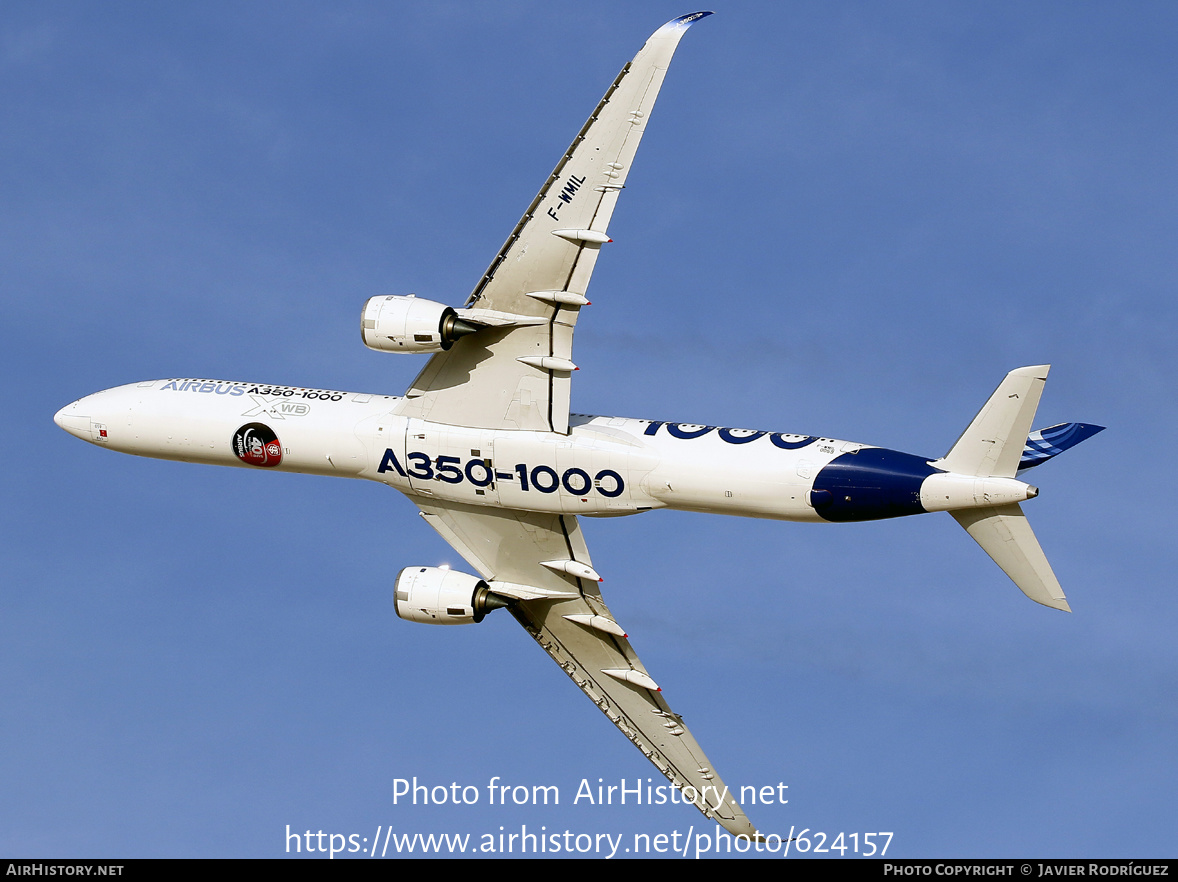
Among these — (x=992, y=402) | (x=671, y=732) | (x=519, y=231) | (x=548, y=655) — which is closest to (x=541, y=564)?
(x=548, y=655)

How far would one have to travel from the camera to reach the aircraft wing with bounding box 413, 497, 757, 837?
46375mm

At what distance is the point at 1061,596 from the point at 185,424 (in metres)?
23.8

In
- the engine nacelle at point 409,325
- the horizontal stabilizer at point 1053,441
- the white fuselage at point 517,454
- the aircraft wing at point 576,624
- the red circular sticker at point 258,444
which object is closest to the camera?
the horizontal stabilizer at point 1053,441

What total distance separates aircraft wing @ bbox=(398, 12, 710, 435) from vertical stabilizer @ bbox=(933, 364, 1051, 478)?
1013 cm

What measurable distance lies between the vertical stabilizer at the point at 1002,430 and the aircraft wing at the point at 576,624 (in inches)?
432

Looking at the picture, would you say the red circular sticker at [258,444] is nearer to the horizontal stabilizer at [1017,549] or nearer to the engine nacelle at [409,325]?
the engine nacelle at [409,325]

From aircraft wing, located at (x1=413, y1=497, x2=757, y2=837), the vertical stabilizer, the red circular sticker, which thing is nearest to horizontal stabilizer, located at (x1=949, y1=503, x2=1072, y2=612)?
the vertical stabilizer

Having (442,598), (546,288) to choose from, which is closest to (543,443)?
(546,288)

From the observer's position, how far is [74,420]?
4700 cm

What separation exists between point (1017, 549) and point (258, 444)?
20.4m

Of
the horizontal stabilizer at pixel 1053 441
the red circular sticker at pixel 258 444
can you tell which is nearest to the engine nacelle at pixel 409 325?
the red circular sticker at pixel 258 444

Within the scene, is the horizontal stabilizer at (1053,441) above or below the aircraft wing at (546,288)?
below

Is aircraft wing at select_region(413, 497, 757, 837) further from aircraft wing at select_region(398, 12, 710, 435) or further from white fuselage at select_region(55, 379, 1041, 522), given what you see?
aircraft wing at select_region(398, 12, 710, 435)

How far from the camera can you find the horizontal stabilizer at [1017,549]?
1590 inches
